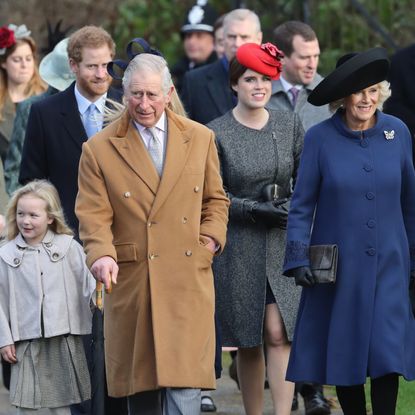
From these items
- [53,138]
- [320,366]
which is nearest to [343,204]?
[320,366]

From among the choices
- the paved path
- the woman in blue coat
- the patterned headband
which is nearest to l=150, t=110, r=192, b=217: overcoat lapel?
the patterned headband

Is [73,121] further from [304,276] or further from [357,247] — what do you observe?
[357,247]

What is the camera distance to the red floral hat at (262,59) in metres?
8.83

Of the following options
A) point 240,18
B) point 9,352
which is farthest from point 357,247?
point 240,18

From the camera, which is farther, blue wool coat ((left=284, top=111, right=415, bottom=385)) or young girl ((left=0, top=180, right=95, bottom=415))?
young girl ((left=0, top=180, right=95, bottom=415))

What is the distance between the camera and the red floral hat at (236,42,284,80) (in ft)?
29.0

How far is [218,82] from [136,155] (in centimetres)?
339

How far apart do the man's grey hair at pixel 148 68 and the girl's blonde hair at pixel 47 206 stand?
1.01m

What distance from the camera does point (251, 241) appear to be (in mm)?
8859

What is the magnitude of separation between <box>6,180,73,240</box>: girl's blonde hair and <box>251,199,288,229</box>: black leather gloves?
3.15ft

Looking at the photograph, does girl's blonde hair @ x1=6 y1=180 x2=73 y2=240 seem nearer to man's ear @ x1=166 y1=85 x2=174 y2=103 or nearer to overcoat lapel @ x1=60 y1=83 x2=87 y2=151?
overcoat lapel @ x1=60 y1=83 x2=87 y2=151

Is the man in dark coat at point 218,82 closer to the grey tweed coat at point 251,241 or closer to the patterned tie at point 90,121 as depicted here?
the patterned tie at point 90,121

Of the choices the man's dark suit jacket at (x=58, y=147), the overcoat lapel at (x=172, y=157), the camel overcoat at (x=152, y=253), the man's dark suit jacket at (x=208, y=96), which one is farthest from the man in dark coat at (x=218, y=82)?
the camel overcoat at (x=152, y=253)

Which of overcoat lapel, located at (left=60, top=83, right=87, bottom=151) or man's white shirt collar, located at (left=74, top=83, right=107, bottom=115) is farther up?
man's white shirt collar, located at (left=74, top=83, right=107, bottom=115)
